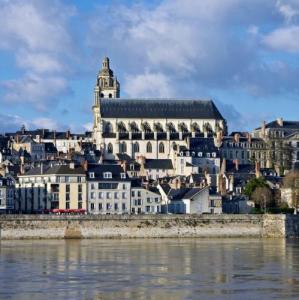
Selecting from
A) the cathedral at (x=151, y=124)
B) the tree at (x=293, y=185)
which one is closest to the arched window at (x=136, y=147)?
the cathedral at (x=151, y=124)

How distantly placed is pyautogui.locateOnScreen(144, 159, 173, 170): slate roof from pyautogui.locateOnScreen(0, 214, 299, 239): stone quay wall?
37.8 m

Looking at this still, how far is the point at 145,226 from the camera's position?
71.3 metres

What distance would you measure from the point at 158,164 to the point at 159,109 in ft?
63.0

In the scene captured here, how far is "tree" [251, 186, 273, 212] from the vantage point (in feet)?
281

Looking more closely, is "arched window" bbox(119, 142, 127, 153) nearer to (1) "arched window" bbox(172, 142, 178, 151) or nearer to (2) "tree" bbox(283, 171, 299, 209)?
(1) "arched window" bbox(172, 142, 178, 151)

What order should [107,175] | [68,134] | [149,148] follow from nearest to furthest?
[107,175]
[149,148]
[68,134]

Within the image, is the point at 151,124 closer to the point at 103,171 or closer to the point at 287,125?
the point at 287,125

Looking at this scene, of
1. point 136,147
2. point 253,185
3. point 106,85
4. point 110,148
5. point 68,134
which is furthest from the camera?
point 106,85

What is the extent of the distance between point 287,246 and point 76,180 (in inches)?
887

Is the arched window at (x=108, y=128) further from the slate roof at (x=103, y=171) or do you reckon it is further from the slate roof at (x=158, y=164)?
the slate roof at (x=103, y=171)

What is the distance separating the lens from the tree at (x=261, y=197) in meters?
85.6

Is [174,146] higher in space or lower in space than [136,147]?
lower

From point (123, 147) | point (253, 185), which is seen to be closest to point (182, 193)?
point (253, 185)

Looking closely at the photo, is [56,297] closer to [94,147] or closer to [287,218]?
[287,218]
